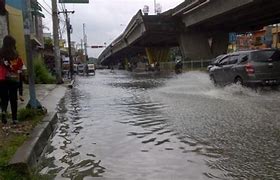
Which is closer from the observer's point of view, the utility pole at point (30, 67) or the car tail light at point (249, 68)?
the utility pole at point (30, 67)

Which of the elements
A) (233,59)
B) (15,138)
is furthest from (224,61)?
(15,138)

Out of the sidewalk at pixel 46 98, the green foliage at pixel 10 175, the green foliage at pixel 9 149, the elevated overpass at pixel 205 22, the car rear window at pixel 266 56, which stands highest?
the elevated overpass at pixel 205 22

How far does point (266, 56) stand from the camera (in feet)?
54.6

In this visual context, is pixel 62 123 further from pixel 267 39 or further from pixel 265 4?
pixel 267 39

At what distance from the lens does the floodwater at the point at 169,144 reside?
19.8ft

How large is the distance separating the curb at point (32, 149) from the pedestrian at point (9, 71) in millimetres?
807

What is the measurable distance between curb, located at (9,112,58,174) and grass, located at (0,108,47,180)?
83 mm

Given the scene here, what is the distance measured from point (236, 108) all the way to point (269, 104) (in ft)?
4.02

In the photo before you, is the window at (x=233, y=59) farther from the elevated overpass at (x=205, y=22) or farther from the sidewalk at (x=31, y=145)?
the elevated overpass at (x=205, y=22)

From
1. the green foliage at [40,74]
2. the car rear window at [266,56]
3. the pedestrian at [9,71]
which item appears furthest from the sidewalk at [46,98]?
the car rear window at [266,56]

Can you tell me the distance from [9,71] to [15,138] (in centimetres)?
187

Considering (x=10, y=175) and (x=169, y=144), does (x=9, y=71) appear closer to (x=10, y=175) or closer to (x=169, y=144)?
(x=169, y=144)

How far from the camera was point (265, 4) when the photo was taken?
97.4ft

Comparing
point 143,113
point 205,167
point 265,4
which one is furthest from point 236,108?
point 265,4
